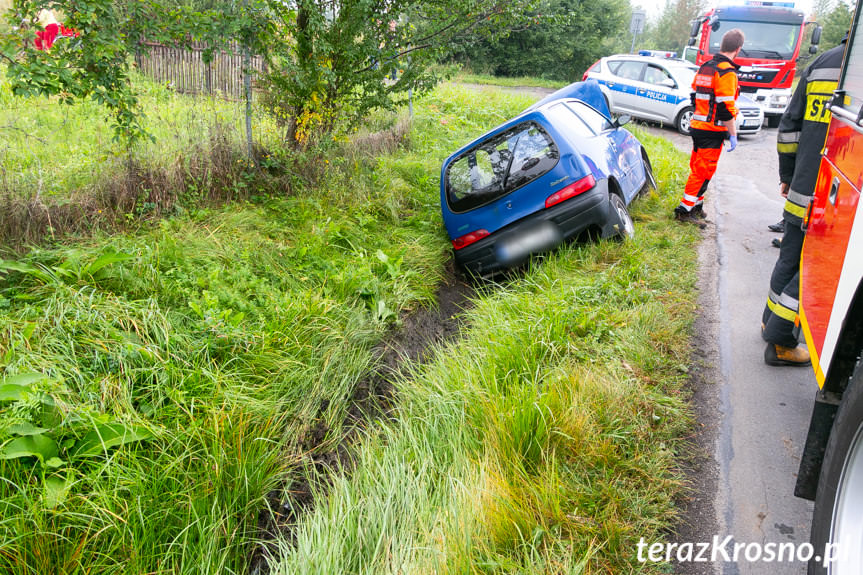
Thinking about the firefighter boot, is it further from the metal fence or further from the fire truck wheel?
the metal fence

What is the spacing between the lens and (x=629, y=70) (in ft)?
47.0

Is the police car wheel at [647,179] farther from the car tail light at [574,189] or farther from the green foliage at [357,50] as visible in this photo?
the car tail light at [574,189]

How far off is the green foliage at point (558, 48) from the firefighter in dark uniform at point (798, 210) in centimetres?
2667

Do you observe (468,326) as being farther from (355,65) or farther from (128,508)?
(355,65)

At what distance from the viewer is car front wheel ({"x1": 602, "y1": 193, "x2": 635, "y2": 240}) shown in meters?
5.64

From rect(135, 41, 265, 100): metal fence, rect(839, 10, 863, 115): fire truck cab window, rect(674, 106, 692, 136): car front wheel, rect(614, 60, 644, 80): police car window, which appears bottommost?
rect(674, 106, 692, 136): car front wheel

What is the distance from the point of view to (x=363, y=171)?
7477 millimetres

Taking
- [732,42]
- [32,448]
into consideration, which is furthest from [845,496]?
[732,42]

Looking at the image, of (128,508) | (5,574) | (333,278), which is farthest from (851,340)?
(333,278)

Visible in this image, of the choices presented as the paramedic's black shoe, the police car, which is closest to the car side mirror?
the police car

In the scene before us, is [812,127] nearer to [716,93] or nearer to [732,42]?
[716,93]

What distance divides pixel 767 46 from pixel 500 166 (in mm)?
12716

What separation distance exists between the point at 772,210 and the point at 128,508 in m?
7.71

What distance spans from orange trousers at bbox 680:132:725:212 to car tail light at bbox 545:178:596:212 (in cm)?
200
